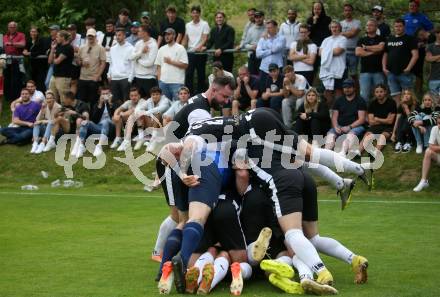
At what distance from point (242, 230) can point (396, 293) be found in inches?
65.5

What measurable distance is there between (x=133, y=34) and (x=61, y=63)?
178cm

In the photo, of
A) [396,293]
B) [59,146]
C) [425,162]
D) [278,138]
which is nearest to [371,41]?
[425,162]

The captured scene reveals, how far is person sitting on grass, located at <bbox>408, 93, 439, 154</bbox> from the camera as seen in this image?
1590cm

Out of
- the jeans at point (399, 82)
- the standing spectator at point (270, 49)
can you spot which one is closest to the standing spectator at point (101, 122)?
the standing spectator at point (270, 49)

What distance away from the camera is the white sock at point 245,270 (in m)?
8.49

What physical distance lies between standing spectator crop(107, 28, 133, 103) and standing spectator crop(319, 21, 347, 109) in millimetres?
4215

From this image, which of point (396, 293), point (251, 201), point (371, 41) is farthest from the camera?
point (371, 41)

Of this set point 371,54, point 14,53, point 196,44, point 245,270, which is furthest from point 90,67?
point 245,270

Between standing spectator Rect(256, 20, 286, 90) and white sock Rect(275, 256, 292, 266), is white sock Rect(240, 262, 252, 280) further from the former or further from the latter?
standing spectator Rect(256, 20, 286, 90)

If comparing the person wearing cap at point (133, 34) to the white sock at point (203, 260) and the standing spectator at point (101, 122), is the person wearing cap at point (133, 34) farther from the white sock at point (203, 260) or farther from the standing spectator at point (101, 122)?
the white sock at point (203, 260)

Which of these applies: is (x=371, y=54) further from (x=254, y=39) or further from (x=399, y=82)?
(x=254, y=39)

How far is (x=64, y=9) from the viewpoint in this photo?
79.6ft

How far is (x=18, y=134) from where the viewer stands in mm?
20359

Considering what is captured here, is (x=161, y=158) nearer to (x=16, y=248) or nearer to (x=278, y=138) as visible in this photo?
(x=278, y=138)
